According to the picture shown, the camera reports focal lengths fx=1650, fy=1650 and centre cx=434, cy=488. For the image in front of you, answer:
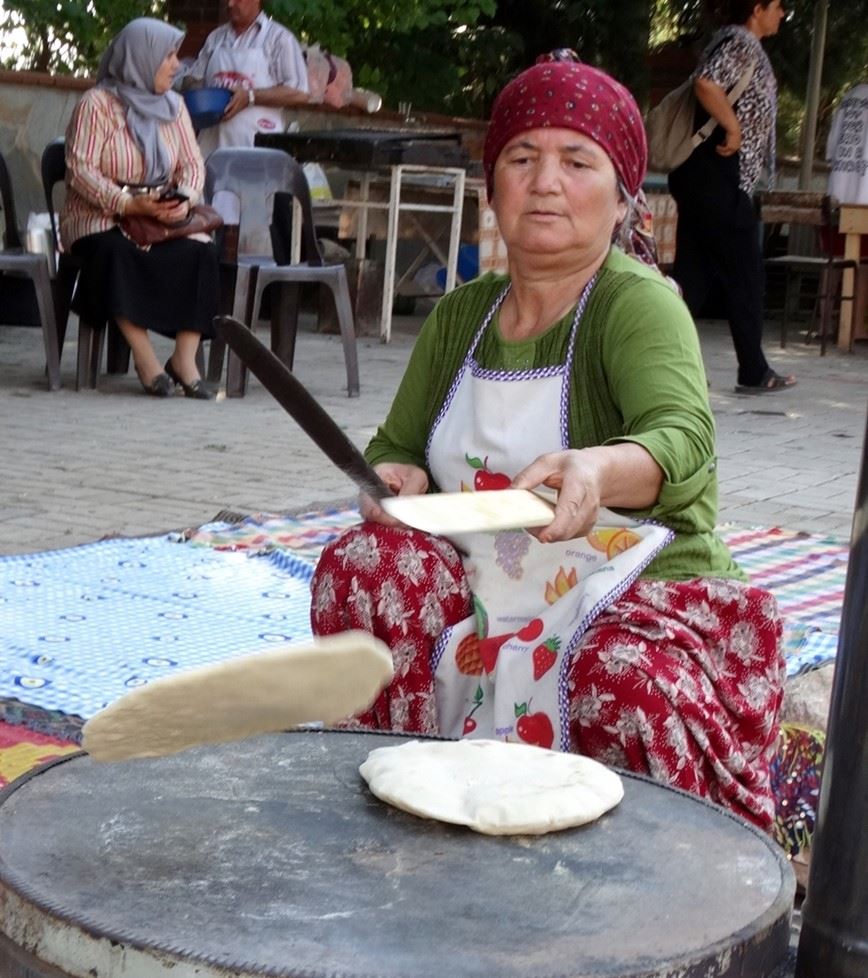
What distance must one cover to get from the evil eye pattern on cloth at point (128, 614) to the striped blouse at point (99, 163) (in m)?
3.10

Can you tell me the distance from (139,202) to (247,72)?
3.07m

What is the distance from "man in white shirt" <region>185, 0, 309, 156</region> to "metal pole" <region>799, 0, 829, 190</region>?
16.4ft

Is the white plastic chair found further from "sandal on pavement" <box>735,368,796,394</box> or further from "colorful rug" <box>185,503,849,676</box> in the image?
"colorful rug" <box>185,503,849,676</box>

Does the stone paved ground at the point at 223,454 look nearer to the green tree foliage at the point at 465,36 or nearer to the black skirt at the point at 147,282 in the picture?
the black skirt at the point at 147,282

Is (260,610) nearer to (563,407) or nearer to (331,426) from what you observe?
(563,407)

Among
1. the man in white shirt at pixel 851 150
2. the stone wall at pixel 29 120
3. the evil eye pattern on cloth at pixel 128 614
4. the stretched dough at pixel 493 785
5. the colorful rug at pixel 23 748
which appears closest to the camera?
the stretched dough at pixel 493 785

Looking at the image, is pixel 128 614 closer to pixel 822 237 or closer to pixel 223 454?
pixel 223 454

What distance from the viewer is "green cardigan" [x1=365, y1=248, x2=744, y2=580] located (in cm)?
217

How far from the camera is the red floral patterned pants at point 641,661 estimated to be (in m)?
2.08

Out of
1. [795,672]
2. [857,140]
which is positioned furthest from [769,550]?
[857,140]

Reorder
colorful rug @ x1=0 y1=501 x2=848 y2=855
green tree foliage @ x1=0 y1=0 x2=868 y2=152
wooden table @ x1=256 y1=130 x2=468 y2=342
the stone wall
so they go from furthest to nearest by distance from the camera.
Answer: green tree foliage @ x1=0 y1=0 x2=868 y2=152 < the stone wall < wooden table @ x1=256 y1=130 x2=468 y2=342 < colorful rug @ x1=0 y1=501 x2=848 y2=855

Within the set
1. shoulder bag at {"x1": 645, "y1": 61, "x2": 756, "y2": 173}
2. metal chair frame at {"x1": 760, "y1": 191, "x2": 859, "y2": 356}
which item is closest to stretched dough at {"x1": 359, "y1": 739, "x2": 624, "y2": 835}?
shoulder bag at {"x1": 645, "y1": 61, "x2": 756, "y2": 173}

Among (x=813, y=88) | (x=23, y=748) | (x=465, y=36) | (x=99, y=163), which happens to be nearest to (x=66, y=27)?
(x=465, y=36)

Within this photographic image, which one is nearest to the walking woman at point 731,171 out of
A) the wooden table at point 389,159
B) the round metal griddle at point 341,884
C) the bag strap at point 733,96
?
the bag strap at point 733,96
